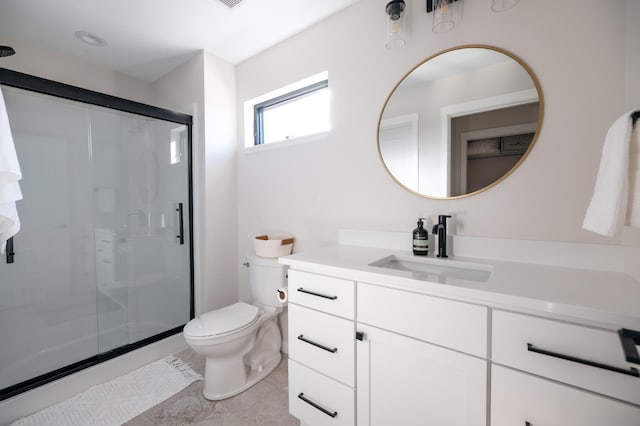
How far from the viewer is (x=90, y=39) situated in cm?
201

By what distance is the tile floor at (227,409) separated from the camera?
1391mm

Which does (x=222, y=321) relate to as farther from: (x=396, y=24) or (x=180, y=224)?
(x=396, y=24)

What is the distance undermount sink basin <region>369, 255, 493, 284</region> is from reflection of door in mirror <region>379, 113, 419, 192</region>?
0.39 metres

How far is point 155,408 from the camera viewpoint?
4.90 feet

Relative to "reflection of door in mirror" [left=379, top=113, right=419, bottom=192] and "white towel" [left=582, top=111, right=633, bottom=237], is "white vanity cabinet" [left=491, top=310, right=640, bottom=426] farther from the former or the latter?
"reflection of door in mirror" [left=379, top=113, right=419, bottom=192]

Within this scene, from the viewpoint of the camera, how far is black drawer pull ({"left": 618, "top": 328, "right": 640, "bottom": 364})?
53cm

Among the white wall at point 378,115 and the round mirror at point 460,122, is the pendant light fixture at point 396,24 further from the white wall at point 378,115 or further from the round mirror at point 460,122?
the round mirror at point 460,122

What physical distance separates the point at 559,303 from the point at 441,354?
0.37 meters

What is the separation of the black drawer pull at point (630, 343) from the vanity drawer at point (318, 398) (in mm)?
853

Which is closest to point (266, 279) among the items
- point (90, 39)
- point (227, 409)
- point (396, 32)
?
point (227, 409)

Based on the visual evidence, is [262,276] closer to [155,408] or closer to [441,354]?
[155,408]

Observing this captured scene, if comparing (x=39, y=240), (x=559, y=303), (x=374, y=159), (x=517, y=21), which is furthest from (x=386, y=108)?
(x=39, y=240)

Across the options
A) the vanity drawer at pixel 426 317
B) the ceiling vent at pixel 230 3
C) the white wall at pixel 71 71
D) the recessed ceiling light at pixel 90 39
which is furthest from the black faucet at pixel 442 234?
the white wall at pixel 71 71

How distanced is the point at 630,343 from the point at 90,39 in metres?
3.29
